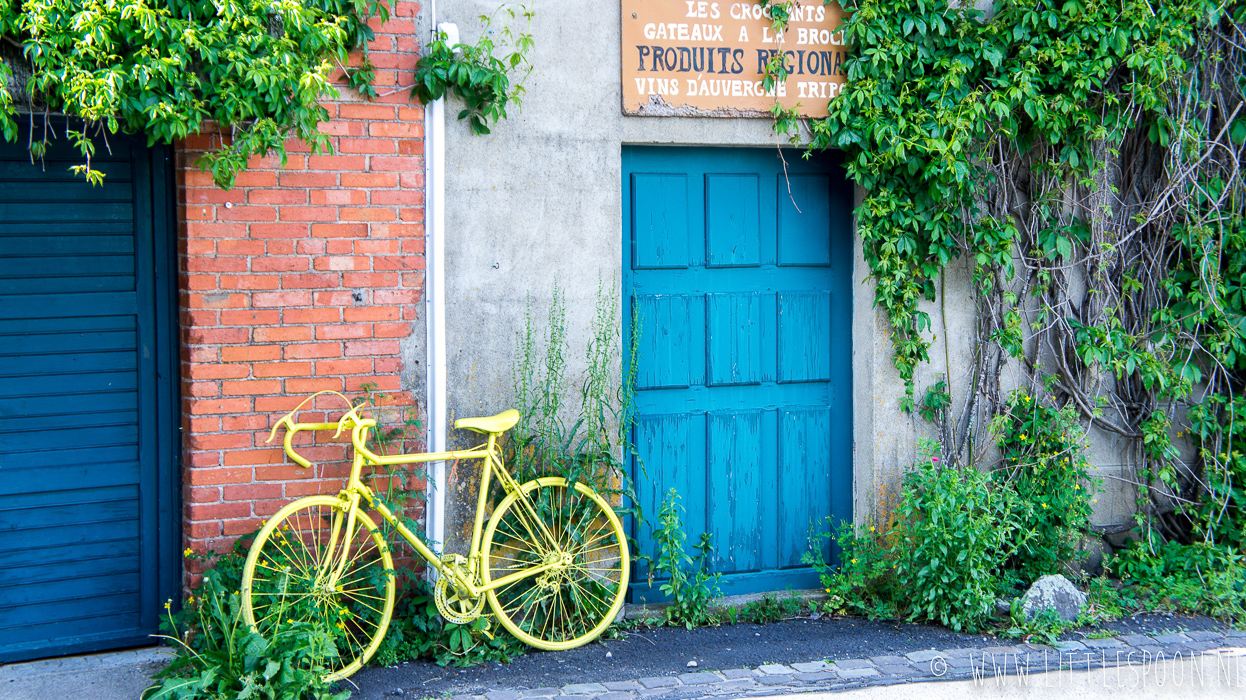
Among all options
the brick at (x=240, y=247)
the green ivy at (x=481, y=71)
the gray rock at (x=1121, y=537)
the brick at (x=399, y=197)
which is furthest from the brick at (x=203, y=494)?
the gray rock at (x=1121, y=537)

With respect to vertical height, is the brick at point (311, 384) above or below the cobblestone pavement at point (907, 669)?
above

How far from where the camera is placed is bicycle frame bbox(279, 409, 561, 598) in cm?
383

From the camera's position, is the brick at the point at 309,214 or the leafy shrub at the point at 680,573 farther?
the leafy shrub at the point at 680,573

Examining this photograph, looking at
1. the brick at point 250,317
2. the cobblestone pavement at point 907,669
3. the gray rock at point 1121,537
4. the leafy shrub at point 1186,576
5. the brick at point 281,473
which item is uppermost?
the brick at point 250,317

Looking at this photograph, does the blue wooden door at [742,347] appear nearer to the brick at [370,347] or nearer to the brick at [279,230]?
the brick at [370,347]

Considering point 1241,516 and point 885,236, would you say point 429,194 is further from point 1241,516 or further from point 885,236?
point 1241,516

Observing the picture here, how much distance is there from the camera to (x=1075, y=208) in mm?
5199

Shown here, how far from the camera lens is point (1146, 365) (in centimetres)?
514

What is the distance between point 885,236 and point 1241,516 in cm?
279

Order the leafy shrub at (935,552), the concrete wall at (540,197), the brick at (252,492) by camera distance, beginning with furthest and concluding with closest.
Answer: the leafy shrub at (935,552), the concrete wall at (540,197), the brick at (252,492)

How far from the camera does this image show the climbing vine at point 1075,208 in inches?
186

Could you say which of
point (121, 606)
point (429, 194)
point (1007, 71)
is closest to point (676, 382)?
point (429, 194)

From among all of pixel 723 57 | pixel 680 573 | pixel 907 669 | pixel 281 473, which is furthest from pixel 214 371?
pixel 907 669

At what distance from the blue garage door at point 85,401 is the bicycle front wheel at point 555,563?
160cm
